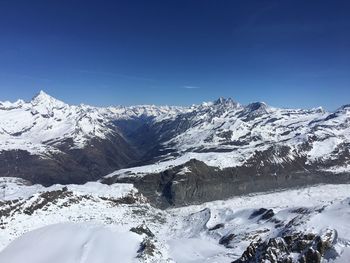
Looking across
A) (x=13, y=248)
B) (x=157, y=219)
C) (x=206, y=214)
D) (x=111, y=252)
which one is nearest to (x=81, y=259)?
(x=111, y=252)

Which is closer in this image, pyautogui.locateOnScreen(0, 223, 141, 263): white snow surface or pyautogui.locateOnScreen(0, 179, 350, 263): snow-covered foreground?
pyautogui.locateOnScreen(0, 179, 350, 263): snow-covered foreground

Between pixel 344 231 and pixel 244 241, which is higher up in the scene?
pixel 344 231

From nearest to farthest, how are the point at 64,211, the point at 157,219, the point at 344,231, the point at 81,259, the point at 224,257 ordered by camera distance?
the point at 344,231
the point at 81,259
the point at 224,257
the point at 64,211
the point at 157,219

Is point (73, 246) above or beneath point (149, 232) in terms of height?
A: above

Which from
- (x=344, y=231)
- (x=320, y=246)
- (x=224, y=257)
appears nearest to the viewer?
(x=320, y=246)

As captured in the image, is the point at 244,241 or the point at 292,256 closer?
the point at 292,256

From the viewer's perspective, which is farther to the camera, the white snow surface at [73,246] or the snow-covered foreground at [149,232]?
the white snow surface at [73,246]

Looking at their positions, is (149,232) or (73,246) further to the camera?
(149,232)

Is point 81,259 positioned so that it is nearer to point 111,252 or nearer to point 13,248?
point 111,252
